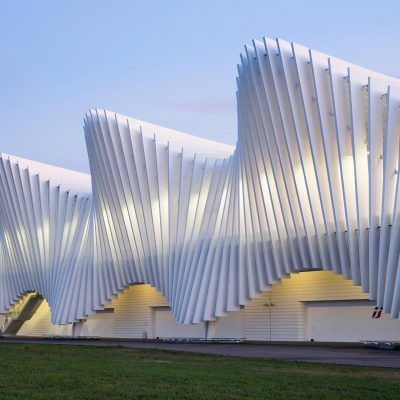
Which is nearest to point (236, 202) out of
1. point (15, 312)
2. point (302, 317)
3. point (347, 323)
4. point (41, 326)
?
point (302, 317)

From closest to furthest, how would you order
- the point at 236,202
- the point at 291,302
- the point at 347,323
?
the point at 347,323 < the point at 236,202 < the point at 291,302

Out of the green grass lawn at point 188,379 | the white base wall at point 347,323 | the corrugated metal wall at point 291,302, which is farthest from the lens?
the corrugated metal wall at point 291,302

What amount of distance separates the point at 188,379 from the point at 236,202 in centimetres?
2098

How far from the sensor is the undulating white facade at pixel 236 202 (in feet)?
99.9

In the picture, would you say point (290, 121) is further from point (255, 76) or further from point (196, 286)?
point (196, 286)

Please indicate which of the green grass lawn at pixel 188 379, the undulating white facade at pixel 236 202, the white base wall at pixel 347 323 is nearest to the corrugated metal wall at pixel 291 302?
the white base wall at pixel 347 323

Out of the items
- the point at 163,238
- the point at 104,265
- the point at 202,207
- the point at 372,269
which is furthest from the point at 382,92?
the point at 104,265

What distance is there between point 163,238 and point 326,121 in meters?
13.6

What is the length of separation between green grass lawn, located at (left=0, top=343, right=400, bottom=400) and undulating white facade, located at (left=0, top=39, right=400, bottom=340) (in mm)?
9530

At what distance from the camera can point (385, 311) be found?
2964 cm

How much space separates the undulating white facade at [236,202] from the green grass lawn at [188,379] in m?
9.53

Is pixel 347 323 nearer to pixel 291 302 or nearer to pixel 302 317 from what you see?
pixel 302 317

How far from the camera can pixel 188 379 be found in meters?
16.9

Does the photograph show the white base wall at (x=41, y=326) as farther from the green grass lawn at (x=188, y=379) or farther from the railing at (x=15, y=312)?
the green grass lawn at (x=188, y=379)
